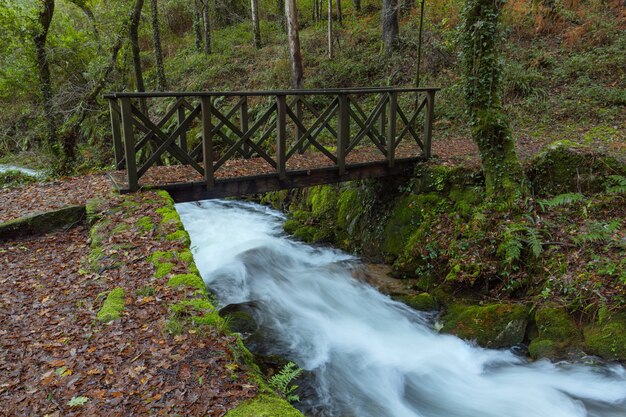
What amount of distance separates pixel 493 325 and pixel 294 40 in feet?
36.0

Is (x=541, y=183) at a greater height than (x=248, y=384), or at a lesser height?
greater

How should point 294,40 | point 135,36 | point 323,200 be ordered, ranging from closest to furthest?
point 323,200 → point 135,36 → point 294,40

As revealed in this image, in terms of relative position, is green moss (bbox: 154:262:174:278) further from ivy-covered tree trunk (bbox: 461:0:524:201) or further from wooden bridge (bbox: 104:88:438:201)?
ivy-covered tree trunk (bbox: 461:0:524:201)

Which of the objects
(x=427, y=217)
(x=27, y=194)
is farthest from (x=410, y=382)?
(x=27, y=194)

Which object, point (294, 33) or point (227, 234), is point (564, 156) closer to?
point (227, 234)

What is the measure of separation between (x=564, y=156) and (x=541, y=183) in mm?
590

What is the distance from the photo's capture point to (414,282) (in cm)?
787

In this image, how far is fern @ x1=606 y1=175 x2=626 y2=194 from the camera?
651 centimetres

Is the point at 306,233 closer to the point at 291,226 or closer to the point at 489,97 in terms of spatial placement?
the point at 291,226

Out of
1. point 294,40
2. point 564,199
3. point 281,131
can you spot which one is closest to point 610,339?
point 564,199

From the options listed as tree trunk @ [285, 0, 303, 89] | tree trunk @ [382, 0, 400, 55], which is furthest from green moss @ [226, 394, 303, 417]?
tree trunk @ [382, 0, 400, 55]

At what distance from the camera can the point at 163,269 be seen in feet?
14.3

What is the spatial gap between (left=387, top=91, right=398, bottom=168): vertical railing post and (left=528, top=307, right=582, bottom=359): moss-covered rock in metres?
3.95

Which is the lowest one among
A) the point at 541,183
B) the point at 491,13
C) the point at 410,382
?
the point at 410,382
